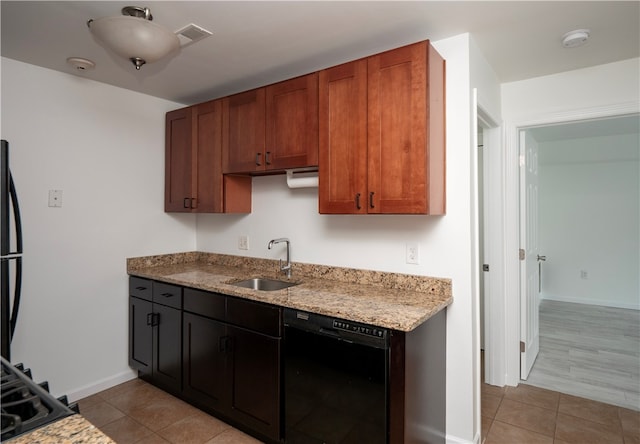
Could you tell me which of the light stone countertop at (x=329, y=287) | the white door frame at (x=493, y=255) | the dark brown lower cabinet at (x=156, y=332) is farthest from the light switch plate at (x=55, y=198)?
the white door frame at (x=493, y=255)

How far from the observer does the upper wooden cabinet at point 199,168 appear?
2812 mm

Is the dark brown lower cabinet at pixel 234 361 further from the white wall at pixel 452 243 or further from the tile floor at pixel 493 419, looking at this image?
the white wall at pixel 452 243

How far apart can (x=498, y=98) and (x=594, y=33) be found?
0.74 meters

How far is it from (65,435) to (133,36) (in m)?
1.59

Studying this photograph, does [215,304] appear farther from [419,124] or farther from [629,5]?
[629,5]

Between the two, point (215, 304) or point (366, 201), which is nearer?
point (366, 201)

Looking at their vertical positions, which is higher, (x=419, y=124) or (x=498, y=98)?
(x=498, y=98)

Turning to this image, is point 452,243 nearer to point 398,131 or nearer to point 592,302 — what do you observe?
point 398,131

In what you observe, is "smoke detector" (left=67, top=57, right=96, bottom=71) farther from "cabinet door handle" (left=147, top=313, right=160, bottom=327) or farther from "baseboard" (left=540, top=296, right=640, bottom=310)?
"baseboard" (left=540, top=296, right=640, bottom=310)

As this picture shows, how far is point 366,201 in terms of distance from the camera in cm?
201

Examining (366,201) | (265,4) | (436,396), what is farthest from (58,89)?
(436,396)

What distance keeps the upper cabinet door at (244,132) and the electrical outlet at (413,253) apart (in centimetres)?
116

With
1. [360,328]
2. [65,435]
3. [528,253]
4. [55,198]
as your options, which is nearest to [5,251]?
[55,198]

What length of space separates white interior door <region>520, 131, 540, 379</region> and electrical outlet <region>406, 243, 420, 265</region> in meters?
1.17
